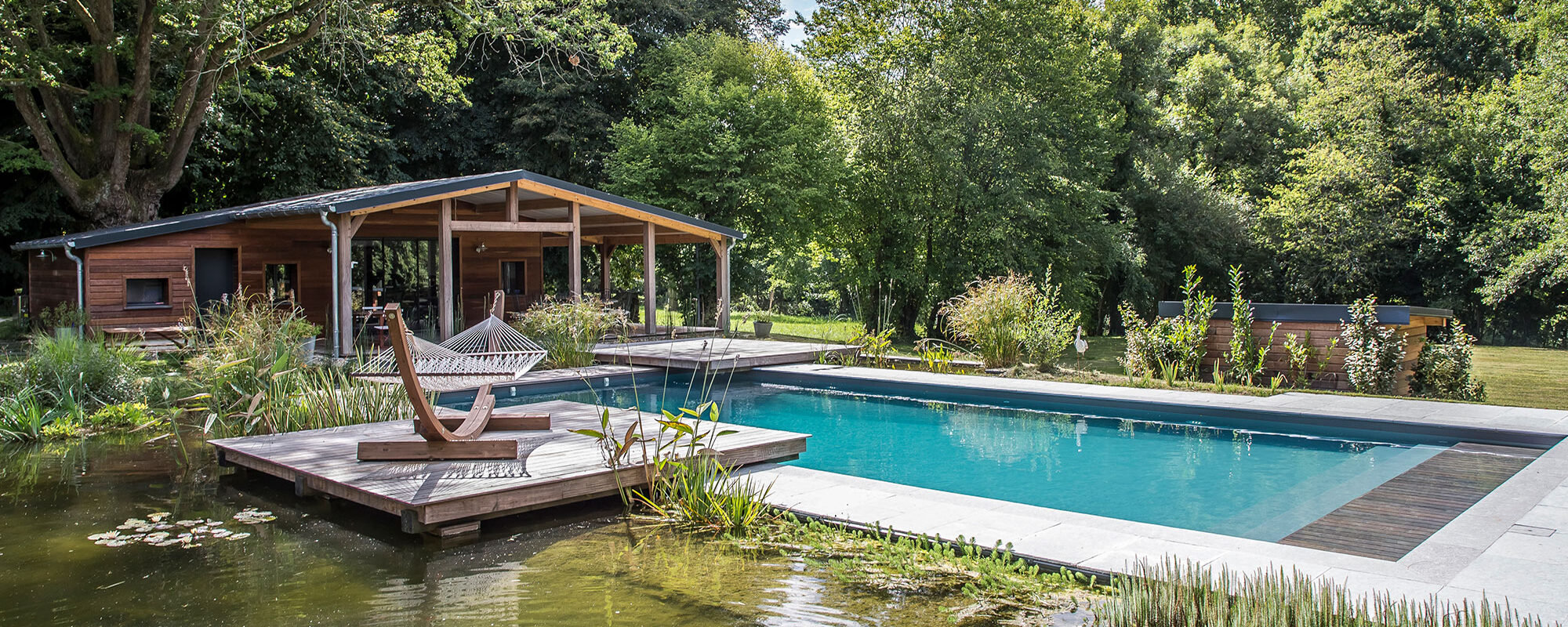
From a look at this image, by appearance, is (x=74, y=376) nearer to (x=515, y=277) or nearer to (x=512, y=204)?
(x=512, y=204)

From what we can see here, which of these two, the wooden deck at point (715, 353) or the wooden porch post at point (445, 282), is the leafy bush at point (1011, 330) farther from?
the wooden porch post at point (445, 282)

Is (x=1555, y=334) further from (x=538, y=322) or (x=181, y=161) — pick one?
(x=181, y=161)

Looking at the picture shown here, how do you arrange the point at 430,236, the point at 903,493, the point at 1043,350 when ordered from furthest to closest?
1. the point at 430,236
2. the point at 1043,350
3. the point at 903,493

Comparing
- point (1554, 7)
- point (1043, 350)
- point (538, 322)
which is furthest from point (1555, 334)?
point (538, 322)

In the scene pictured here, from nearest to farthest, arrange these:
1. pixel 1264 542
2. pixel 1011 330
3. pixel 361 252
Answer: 1. pixel 1264 542
2. pixel 1011 330
3. pixel 361 252

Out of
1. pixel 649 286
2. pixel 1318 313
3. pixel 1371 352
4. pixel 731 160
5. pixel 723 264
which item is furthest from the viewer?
pixel 731 160

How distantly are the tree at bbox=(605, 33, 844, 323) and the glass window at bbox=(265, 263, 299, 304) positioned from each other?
6.46 metres

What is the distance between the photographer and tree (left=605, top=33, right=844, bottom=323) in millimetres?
19656

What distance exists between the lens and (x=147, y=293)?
12781 mm

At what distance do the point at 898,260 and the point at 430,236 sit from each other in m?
9.30

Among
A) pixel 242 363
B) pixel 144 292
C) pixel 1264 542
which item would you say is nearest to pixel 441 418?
pixel 242 363

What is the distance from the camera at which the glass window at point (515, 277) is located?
18.5m

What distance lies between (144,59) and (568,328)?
8518 mm

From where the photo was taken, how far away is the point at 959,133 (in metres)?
18.3
